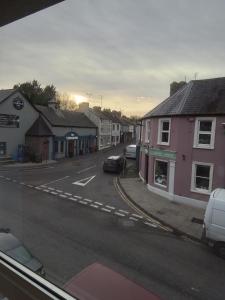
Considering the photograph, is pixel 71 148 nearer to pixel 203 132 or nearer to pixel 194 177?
pixel 194 177

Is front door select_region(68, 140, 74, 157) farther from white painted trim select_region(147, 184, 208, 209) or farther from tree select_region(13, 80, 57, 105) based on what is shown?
tree select_region(13, 80, 57, 105)

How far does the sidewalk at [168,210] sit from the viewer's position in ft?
24.5

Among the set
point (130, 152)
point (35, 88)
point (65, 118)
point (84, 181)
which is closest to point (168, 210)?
point (84, 181)

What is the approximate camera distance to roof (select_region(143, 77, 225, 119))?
9.76 metres

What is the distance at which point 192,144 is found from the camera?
1020 centimetres

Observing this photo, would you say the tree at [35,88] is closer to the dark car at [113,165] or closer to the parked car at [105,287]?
the parked car at [105,287]

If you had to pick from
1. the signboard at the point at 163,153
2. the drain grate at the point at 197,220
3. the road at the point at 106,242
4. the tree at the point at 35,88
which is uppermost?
the tree at the point at 35,88

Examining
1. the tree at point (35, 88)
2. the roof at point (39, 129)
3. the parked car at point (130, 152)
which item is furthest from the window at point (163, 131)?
the parked car at point (130, 152)

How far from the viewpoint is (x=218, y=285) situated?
4520mm

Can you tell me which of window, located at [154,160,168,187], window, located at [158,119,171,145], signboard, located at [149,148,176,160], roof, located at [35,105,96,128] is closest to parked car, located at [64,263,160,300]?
signboard, located at [149,148,176,160]

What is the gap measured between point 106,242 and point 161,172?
612 centimetres

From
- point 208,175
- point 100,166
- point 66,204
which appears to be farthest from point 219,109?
point 100,166

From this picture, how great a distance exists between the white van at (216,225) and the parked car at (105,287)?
3.94m

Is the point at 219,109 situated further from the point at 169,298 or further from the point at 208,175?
the point at 169,298
